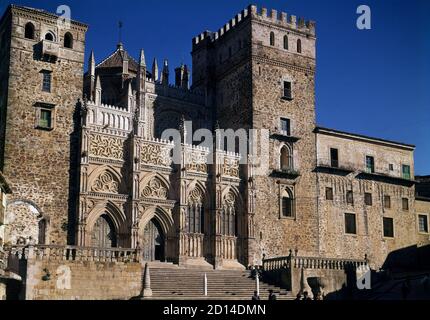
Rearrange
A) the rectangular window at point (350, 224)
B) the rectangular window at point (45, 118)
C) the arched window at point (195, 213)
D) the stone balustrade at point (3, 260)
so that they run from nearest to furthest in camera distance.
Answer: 1. the stone balustrade at point (3, 260)
2. the rectangular window at point (45, 118)
3. the arched window at point (195, 213)
4. the rectangular window at point (350, 224)

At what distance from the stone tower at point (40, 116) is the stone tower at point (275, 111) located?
12.5 meters

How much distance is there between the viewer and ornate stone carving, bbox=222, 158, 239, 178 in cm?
4511

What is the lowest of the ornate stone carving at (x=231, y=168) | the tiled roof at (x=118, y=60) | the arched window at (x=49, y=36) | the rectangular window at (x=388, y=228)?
the rectangular window at (x=388, y=228)

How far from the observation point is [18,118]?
37.5 m

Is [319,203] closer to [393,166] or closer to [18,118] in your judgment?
[393,166]

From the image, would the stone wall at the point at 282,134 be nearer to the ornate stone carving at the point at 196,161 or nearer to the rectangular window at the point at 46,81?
the ornate stone carving at the point at 196,161

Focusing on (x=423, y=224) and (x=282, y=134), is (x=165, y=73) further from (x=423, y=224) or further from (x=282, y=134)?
(x=423, y=224)

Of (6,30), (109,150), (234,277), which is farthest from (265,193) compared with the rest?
(6,30)

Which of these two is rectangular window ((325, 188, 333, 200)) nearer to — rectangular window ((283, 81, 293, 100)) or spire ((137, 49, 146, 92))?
rectangular window ((283, 81, 293, 100))

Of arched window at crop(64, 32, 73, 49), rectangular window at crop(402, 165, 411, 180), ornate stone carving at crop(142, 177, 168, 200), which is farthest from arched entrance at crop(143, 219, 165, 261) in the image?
rectangular window at crop(402, 165, 411, 180)

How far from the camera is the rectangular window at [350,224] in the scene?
48875 millimetres

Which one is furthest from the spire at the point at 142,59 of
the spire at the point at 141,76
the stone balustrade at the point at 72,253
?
the stone balustrade at the point at 72,253

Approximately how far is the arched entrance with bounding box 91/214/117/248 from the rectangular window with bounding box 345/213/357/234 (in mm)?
17892

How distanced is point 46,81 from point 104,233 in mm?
9405
